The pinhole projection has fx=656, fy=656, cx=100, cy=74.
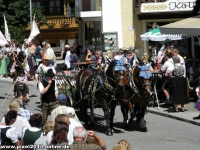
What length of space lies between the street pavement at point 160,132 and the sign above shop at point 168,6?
36.0 ft

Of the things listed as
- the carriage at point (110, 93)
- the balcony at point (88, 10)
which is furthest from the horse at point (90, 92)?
the balcony at point (88, 10)

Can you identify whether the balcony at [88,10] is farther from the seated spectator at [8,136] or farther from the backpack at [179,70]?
the seated spectator at [8,136]

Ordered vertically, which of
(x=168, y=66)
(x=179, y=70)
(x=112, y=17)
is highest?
(x=112, y=17)

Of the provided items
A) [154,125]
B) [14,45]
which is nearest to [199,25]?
[154,125]

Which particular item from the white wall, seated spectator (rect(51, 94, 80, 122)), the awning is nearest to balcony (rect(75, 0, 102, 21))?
the white wall

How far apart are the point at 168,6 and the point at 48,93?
56.1ft

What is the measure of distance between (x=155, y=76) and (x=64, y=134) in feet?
37.5

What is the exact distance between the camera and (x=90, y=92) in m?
15.6

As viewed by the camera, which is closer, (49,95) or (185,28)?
(49,95)

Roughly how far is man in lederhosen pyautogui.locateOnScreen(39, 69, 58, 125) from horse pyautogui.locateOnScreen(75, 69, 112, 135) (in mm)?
956

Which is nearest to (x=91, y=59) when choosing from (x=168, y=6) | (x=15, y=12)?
(x=168, y=6)

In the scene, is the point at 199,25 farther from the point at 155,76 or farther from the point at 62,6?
the point at 62,6

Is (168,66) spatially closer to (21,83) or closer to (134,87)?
(134,87)

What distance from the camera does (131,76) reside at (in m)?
15.3
